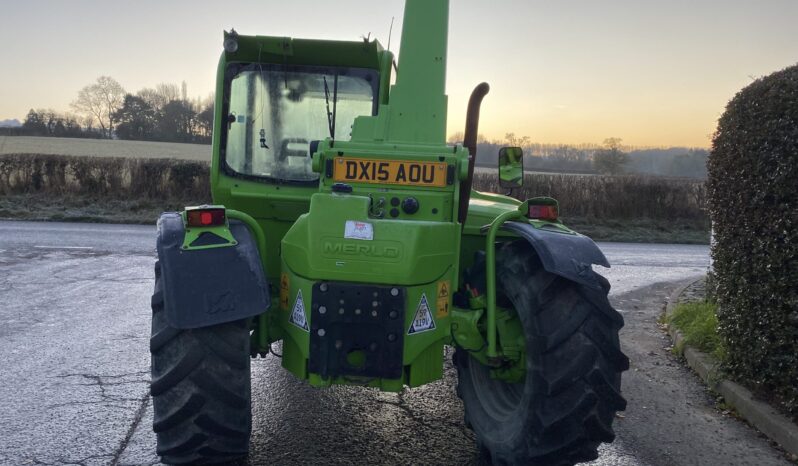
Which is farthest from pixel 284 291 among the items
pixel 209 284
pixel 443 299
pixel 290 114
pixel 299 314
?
pixel 290 114

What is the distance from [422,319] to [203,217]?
1224 millimetres

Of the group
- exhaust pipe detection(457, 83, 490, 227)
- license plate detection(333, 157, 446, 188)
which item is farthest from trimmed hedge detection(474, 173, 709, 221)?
license plate detection(333, 157, 446, 188)

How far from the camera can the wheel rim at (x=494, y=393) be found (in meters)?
3.91

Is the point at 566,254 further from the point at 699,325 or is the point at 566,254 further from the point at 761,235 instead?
the point at 699,325

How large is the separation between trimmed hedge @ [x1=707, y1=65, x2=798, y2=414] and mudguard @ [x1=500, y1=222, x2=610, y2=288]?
196 centimetres

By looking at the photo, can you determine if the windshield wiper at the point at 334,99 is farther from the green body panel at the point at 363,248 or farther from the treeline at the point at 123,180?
the treeline at the point at 123,180

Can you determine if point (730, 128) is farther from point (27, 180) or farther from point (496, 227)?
point (27, 180)

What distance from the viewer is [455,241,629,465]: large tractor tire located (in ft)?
10.9

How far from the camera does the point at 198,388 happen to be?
3297mm

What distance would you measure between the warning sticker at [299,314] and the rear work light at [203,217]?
0.56 metres

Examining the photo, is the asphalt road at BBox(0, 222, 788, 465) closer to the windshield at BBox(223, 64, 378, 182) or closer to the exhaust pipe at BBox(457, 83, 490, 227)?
the exhaust pipe at BBox(457, 83, 490, 227)

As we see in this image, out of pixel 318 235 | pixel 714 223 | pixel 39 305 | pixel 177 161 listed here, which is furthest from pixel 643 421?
pixel 177 161

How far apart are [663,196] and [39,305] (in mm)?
17763

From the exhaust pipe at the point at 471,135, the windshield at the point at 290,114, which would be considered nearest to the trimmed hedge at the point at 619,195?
the windshield at the point at 290,114
